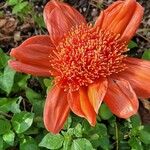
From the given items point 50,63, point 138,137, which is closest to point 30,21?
point 50,63

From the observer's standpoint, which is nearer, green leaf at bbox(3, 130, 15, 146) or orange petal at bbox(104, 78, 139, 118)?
orange petal at bbox(104, 78, 139, 118)

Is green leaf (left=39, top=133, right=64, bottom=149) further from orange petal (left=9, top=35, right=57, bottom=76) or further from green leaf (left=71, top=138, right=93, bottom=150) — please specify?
orange petal (left=9, top=35, right=57, bottom=76)

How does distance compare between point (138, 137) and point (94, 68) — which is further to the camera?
point (138, 137)

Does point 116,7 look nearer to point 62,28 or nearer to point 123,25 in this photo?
point 123,25

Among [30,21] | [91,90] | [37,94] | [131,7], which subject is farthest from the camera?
[30,21]

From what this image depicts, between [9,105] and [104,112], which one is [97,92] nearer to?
[104,112]

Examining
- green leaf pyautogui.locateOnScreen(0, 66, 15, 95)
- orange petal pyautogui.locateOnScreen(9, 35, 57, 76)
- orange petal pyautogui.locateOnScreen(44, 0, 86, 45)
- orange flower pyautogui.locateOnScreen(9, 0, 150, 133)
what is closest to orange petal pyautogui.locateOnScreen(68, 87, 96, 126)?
orange flower pyautogui.locateOnScreen(9, 0, 150, 133)

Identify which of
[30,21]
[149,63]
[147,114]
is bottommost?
[147,114]

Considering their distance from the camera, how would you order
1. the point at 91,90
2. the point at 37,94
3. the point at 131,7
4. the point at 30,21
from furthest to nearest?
the point at 30,21 < the point at 37,94 < the point at 131,7 < the point at 91,90
